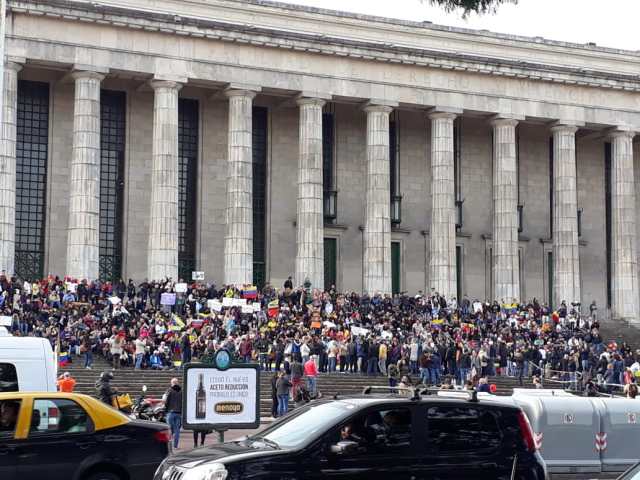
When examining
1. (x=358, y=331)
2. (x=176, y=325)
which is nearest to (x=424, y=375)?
(x=358, y=331)

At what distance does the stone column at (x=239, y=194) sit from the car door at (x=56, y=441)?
112 ft

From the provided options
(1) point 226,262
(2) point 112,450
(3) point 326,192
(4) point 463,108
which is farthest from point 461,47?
(2) point 112,450

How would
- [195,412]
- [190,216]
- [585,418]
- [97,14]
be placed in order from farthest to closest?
[190,216]
[97,14]
[585,418]
[195,412]

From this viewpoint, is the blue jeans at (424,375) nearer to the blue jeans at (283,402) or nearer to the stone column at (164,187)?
the blue jeans at (283,402)

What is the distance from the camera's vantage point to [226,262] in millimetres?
50594

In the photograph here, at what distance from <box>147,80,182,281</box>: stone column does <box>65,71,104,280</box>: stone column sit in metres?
2.36

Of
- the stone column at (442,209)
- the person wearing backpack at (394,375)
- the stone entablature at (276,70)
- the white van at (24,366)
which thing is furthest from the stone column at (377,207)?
the white van at (24,366)

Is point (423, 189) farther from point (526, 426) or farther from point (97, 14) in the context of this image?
point (526, 426)

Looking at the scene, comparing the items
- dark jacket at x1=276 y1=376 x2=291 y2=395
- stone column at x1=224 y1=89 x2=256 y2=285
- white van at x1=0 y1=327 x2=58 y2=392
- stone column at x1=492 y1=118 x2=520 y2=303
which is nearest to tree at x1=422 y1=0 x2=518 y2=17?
white van at x1=0 y1=327 x2=58 y2=392

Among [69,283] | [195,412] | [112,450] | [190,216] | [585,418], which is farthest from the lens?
[190,216]

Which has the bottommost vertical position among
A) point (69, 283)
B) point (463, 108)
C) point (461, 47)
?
point (69, 283)

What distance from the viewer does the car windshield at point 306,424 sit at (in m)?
12.8

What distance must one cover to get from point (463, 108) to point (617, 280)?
11.8 metres

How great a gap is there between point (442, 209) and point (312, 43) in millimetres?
9719
